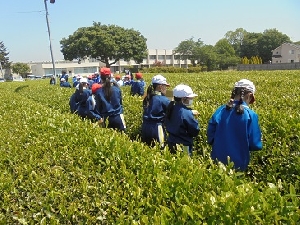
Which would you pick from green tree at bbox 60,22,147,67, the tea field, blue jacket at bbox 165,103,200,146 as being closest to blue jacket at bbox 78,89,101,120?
the tea field

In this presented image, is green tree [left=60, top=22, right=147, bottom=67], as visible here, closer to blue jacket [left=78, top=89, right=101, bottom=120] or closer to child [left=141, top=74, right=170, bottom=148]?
blue jacket [left=78, top=89, right=101, bottom=120]

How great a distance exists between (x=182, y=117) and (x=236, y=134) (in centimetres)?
96

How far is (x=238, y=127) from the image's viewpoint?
137 inches

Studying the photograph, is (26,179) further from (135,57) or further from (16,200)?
(135,57)

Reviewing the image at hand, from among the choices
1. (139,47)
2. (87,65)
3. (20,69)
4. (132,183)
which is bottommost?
(132,183)

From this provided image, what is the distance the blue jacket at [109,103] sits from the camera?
251 inches

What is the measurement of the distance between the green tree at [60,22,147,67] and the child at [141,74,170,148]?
60.3m

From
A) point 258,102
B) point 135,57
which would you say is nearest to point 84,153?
point 258,102

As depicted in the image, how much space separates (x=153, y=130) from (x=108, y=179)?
2.76 meters

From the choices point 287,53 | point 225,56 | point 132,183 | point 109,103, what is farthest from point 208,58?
point 132,183

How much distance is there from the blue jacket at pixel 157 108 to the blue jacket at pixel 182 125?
75cm

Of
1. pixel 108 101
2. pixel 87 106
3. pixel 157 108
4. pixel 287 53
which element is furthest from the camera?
pixel 287 53

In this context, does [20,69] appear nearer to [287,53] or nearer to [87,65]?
[87,65]

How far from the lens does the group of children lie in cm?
347
